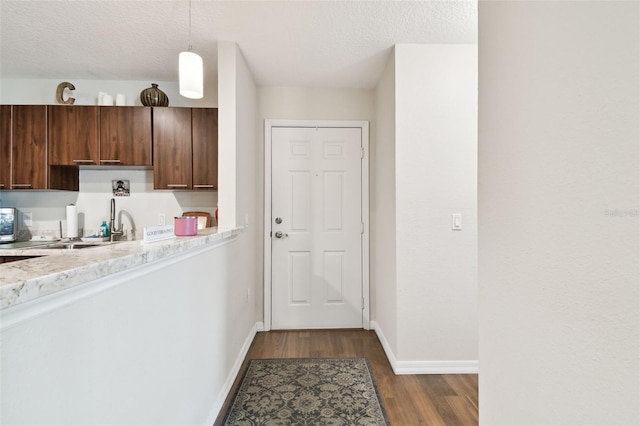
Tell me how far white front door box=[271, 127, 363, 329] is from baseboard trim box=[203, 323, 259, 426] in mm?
552

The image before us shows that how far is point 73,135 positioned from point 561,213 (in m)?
3.55

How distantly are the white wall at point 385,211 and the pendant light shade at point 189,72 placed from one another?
1421 millimetres

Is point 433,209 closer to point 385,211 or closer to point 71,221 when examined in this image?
point 385,211

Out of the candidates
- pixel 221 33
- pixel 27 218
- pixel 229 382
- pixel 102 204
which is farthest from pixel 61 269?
pixel 27 218

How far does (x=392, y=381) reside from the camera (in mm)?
2162

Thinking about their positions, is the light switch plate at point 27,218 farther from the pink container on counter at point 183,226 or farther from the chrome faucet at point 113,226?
the pink container on counter at point 183,226

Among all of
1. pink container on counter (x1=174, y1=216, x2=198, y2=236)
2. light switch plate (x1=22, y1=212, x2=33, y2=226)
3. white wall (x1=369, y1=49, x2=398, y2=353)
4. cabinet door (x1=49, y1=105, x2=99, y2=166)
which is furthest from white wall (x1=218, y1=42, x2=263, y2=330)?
light switch plate (x1=22, y1=212, x2=33, y2=226)

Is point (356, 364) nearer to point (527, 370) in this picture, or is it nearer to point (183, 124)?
point (527, 370)

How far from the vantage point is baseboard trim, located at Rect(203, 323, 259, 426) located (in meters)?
1.69

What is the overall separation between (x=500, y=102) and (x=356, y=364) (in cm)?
214

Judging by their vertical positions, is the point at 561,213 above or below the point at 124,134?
below

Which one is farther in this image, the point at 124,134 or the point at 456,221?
the point at 124,134

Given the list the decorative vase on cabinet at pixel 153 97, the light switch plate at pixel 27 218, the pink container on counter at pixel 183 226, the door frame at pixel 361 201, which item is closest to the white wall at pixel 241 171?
the door frame at pixel 361 201

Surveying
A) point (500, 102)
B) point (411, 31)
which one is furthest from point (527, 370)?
point (411, 31)
